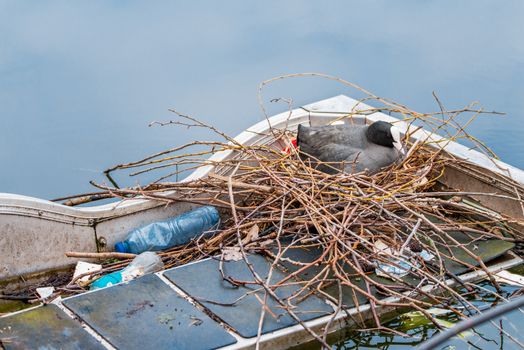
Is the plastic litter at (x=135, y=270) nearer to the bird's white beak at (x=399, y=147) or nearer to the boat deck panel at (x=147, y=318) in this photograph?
the boat deck panel at (x=147, y=318)

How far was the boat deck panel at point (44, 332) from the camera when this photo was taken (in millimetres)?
Answer: 3770

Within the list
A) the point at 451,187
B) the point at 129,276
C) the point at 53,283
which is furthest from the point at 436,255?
the point at 53,283

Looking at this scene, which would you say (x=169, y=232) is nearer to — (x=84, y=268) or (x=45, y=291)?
(x=84, y=268)

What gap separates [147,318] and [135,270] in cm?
57

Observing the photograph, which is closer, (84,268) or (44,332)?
(44,332)

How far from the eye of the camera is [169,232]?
489 centimetres

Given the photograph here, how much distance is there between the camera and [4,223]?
446cm

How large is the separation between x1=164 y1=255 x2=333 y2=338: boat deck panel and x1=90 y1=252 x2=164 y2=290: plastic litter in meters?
0.20

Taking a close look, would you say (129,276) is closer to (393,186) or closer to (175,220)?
(175,220)

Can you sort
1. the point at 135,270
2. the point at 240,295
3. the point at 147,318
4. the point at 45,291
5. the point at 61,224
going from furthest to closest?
the point at 61,224, the point at 135,270, the point at 45,291, the point at 240,295, the point at 147,318

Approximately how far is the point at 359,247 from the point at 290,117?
1.45 meters

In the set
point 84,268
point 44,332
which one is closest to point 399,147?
point 84,268

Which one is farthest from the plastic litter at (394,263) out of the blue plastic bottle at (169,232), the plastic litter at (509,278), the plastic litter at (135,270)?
the plastic litter at (135,270)

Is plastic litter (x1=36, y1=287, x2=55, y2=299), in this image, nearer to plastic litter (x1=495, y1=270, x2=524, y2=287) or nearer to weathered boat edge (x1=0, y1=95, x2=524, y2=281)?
weathered boat edge (x1=0, y1=95, x2=524, y2=281)
